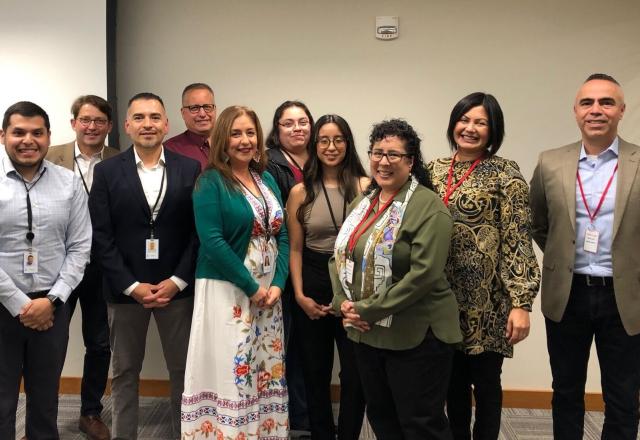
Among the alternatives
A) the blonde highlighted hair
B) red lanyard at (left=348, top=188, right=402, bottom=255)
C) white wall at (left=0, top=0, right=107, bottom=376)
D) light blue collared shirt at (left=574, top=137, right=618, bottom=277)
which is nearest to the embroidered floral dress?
the blonde highlighted hair

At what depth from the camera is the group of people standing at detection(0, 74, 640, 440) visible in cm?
198

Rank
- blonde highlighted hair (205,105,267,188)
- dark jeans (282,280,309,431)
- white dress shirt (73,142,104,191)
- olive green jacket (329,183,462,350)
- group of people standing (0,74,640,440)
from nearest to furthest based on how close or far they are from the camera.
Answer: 1. olive green jacket (329,183,462,350)
2. group of people standing (0,74,640,440)
3. blonde highlighted hair (205,105,267,188)
4. white dress shirt (73,142,104,191)
5. dark jeans (282,280,309,431)

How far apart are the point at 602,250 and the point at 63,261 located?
232cm

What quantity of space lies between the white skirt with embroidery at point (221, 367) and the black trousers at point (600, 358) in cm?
134

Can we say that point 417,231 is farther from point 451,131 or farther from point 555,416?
point 555,416

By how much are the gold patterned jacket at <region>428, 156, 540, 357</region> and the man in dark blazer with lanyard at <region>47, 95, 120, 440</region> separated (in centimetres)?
194

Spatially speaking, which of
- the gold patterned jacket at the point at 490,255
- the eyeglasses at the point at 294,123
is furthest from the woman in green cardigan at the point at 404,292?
the eyeglasses at the point at 294,123

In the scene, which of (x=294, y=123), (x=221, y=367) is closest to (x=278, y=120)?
(x=294, y=123)

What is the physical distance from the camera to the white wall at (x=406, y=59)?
10.9 ft

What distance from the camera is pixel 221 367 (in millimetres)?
2314

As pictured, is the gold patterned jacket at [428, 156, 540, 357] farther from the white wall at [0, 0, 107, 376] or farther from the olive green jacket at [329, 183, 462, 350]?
the white wall at [0, 0, 107, 376]

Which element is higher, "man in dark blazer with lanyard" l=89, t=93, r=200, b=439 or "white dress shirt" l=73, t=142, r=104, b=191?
"white dress shirt" l=73, t=142, r=104, b=191

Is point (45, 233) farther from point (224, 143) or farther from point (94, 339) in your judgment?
point (94, 339)

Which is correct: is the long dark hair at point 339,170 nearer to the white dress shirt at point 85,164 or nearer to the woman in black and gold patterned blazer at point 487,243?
the woman in black and gold patterned blazer at point 487,243
